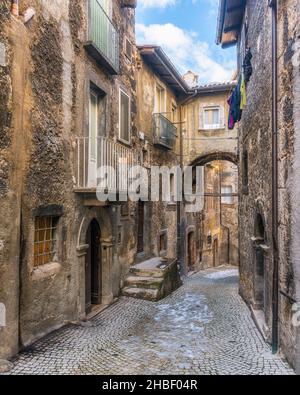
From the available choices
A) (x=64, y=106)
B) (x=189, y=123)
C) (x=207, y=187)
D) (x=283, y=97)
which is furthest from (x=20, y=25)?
(x=207, y=187)

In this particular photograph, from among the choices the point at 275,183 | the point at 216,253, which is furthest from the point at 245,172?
the point at 216,253

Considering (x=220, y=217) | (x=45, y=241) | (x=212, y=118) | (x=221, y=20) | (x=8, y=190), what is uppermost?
(x=221, y=20)

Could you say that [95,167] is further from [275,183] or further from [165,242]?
[165,242]

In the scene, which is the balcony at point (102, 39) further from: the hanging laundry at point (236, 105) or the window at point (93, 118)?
the hanging laundry at point (236, 105)

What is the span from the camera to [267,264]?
700 centimetres

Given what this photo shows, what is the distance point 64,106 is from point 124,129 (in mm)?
3820

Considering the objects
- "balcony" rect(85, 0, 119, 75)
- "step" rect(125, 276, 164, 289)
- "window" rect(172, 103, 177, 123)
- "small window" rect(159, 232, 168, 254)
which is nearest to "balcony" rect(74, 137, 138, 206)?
"balcony" rect(85, 0, 119, 75)

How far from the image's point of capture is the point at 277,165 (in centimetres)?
590

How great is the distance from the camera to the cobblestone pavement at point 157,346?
205 inches

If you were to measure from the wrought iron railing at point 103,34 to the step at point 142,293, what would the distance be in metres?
5.96

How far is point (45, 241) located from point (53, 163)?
4.74 ft

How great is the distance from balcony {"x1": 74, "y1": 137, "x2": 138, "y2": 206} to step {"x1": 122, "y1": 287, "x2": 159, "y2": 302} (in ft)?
9.88

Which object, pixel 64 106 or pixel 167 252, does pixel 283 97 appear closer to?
pixel 64 106

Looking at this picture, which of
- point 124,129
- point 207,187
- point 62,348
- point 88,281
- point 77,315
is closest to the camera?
point 62,348
